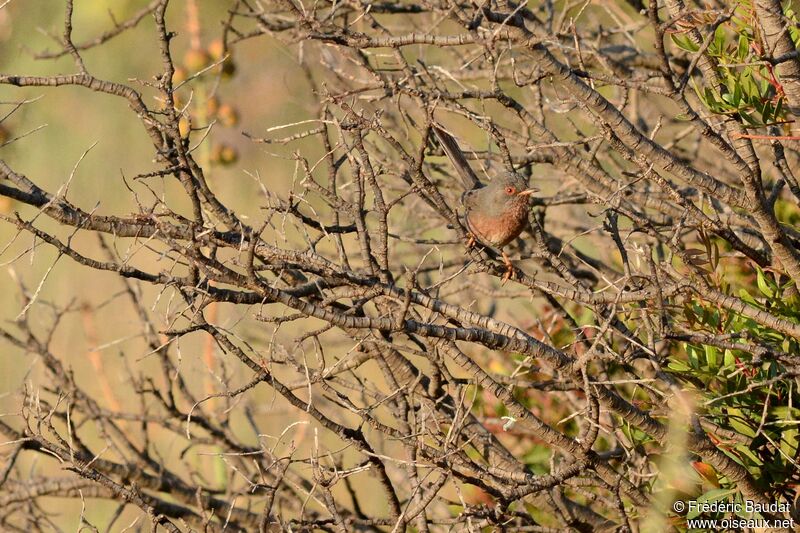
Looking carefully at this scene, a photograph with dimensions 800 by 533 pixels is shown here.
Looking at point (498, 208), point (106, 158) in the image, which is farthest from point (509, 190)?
point (106, 158)

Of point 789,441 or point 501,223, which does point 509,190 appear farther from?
point 789,441

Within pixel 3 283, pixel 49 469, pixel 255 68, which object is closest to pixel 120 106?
pixel 255 68

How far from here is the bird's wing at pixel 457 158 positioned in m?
3.66

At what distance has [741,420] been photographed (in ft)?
10.2

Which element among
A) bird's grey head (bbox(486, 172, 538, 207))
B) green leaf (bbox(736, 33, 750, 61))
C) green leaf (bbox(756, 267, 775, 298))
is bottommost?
green leaf (bbox(756, 267, 775, 298))

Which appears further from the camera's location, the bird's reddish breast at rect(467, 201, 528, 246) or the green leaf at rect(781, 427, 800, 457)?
Result: the bird's reddish breast at rect(467, 201, 528, 246)

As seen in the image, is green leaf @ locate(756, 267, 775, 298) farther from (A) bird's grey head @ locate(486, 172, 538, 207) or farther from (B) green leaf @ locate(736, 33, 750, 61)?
(A) bird's grey head @ locate(486, 172, 538, 207)

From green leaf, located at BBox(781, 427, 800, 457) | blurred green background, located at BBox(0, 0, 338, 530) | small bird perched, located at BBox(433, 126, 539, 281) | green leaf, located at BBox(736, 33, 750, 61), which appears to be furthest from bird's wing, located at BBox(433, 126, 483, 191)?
blurred green background, located at BBox(0, 0, 338, 530)

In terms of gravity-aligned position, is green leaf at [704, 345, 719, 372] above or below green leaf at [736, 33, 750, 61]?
below

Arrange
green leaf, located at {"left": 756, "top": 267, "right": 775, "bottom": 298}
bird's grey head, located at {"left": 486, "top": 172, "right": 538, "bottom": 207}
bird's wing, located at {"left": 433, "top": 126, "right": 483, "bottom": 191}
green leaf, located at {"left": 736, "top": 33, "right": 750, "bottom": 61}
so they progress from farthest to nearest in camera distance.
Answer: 1. bird's grey head, located at {"left": 486, "top": 172, "right": 538, "bottom": 207}
2. bird's wing, located at {"left": 433, "top": 126, "right": 483, "bottom": 191}
3. green leaf, located at {"left": 756, "top": 267, "right": 775, "bottom": 298}
4. green leaf, located at {"left": 736, "top": 33, "right": 750, "bottom": 61}

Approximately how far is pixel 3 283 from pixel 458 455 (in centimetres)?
816

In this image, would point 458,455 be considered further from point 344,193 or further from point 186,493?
point 344,193

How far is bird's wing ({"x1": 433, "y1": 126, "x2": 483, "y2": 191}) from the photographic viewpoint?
366 centimetres

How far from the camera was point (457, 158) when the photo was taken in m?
4.04
